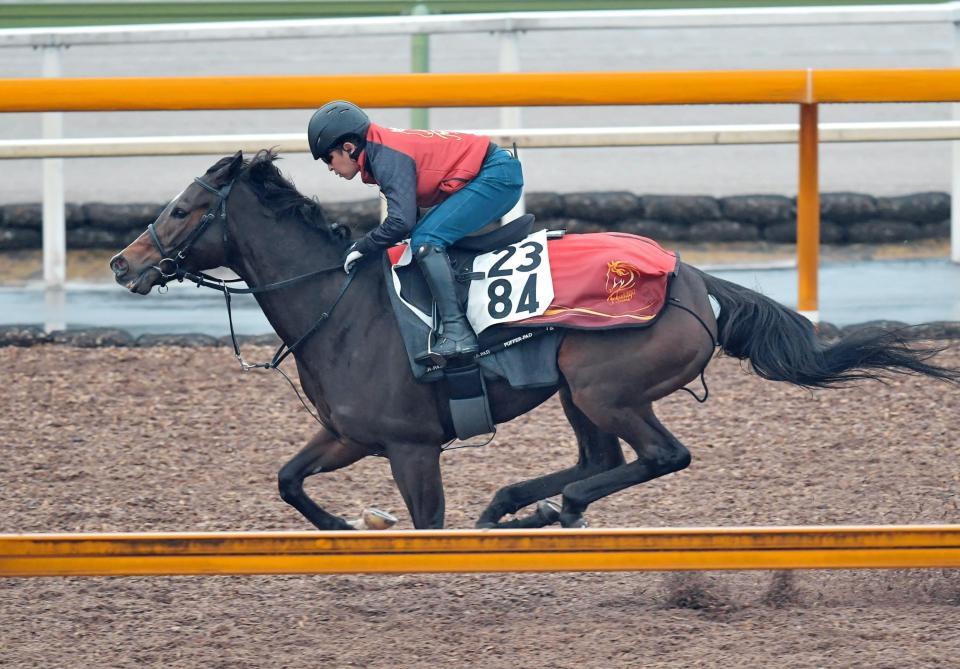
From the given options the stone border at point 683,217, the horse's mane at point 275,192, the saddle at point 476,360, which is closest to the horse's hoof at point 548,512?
the saddle at point 476,360

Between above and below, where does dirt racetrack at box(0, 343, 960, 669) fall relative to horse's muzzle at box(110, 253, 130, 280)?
below

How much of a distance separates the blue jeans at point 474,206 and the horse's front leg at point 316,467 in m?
0.79

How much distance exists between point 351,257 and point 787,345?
61.2 inches

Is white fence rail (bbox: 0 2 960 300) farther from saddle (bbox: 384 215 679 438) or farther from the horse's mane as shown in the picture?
saddle (bbox: 384 215 679 438)

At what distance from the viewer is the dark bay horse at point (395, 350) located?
495cm

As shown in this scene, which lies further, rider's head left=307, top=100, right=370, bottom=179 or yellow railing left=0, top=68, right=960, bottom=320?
yellow railing left=0, top=68, right=960, bottom=320

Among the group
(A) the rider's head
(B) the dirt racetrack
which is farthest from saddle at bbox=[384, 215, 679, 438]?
(B) the dirt racetrack

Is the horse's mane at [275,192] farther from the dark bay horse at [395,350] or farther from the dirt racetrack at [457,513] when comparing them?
the dirt racetrack at [457,513]

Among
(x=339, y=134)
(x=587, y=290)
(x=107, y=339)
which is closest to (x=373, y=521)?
(x=587, y=290)

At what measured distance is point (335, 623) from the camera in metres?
4.68

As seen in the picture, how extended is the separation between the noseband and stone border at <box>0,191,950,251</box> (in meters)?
6.13

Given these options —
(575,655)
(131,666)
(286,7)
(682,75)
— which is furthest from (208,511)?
(286,7)

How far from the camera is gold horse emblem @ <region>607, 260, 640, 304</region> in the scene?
4.90 metres

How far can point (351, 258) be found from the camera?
5.05 m
